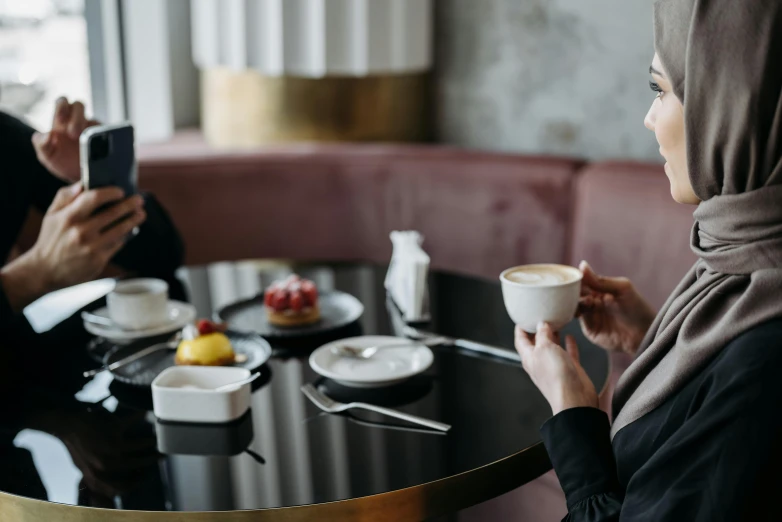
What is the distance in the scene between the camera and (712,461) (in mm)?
904

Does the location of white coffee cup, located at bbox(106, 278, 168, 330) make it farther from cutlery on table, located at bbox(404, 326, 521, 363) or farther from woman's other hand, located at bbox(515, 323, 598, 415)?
woman's other hand, located at bbox(515, 323, 598, 415)

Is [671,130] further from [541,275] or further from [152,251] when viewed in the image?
[152,251]

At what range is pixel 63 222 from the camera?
1637 mm

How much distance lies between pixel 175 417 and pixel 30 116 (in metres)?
1.82

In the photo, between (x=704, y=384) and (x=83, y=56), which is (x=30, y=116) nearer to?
(x=83, y=56)

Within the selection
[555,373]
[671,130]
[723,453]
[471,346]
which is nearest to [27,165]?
[471,346]

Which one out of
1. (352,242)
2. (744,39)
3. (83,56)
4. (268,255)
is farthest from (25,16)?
(744,39)

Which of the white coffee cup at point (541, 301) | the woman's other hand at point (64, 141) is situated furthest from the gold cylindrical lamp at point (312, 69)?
the white coffee cup at point (541, 301)

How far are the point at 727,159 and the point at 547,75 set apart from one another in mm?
1689

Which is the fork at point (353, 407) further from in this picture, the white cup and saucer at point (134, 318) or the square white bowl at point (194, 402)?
the white cup and saucer at point (134, 318)

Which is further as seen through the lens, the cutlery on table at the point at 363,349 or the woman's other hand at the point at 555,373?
the cutlery on table at the point at 363,349

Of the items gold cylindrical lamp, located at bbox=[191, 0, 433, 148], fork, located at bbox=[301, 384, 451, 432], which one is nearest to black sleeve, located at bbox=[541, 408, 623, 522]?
fork, located at bbox=[301, 384, 451, 432]

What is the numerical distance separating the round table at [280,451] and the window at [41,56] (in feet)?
4.80

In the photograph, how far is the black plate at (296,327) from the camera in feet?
5.05
